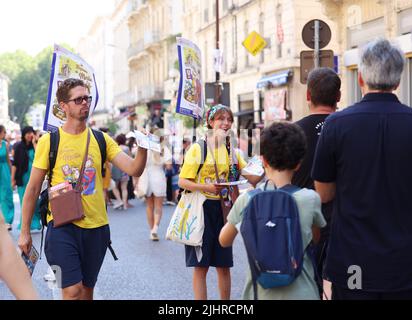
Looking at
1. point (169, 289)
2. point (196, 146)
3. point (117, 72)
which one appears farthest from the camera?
point (117, 72)

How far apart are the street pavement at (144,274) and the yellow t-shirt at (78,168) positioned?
77 centimetres

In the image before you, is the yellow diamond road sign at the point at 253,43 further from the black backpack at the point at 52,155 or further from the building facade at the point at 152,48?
the building facade at the point at 152,48

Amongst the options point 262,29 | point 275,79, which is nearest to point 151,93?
point 262,29

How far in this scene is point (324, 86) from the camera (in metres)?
4.98

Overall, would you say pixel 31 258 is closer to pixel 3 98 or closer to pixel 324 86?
pixel 324 86

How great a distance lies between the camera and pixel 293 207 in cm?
353

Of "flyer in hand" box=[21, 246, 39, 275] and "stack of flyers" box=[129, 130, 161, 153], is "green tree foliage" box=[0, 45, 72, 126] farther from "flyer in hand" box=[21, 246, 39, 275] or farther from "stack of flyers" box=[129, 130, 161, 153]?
"flyer in hand" box=[21, 246, 39, 275]

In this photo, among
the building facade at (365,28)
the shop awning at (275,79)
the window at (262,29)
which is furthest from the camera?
the window at (262,29)

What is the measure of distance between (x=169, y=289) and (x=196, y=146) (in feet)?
7.14

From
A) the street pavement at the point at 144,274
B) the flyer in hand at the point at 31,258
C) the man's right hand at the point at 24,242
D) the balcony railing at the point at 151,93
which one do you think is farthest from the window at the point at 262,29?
the flyer in hand at the point at 31,258

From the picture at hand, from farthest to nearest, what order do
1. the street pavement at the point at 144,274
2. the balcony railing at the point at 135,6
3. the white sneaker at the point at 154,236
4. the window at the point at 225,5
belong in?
the balcony railing at the point at 135,6 < the window at the point at 225,5 < the white sneaker at the point at 154,236 < the street pavement at the point at 144,274

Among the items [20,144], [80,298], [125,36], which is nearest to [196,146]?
[80,298]

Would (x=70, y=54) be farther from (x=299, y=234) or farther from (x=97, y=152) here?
(x=299, y=234)

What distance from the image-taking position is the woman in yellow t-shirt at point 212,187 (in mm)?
6105
